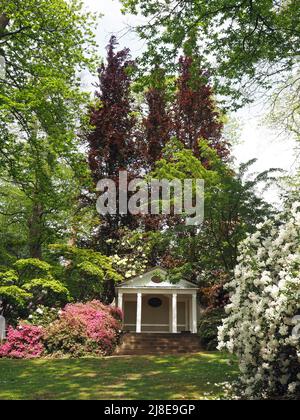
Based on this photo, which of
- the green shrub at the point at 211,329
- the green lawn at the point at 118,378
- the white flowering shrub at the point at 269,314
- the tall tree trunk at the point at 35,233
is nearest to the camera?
the white flowering shrub at the point at 269,314

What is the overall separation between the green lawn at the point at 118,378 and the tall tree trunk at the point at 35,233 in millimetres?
7992

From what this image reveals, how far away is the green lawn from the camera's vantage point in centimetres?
757

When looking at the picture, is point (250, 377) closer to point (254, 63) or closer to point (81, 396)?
point (81, 396)

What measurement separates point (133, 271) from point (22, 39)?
13.4m

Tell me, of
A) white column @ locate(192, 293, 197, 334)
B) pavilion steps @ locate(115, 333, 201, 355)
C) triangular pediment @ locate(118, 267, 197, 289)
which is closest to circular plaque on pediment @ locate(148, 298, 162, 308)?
triangular pediment @ locate(118, 267, 197, 289)

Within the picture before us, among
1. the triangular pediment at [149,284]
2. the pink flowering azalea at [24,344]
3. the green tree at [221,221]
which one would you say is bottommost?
the pink flowering azalea at [24,344]

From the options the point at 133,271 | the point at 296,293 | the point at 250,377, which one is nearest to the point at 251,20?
the point at 296,293

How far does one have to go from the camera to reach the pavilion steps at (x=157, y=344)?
17781 mm

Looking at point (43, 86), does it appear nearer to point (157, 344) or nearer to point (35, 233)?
point (35, 233)

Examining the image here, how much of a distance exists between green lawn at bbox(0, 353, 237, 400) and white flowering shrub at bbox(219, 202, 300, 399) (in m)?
1.08

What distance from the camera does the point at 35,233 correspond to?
21516mm

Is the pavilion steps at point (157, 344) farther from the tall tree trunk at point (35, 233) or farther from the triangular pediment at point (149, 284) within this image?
the tall tree trunk at point (35, 233)

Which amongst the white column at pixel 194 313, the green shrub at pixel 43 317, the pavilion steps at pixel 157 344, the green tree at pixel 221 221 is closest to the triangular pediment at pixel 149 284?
the white column at pixel 194 313

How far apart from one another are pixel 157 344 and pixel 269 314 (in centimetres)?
1335
